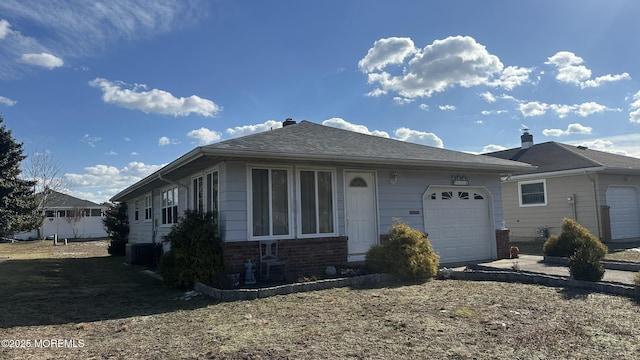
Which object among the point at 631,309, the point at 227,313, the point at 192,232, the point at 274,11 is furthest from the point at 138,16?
the point at 631,309

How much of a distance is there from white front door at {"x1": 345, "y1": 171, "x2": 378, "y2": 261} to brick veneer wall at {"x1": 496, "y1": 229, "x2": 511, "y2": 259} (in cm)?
396

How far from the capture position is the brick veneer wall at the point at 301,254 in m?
8.79

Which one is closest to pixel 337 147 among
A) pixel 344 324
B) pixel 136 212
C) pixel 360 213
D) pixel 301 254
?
pixel 360 213

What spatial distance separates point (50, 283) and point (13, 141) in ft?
62.8

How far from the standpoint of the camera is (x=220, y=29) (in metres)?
11.6

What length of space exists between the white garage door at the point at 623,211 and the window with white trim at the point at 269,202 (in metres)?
13.3

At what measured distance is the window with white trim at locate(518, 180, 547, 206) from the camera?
57.4 feet

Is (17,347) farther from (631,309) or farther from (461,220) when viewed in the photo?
(461,220)

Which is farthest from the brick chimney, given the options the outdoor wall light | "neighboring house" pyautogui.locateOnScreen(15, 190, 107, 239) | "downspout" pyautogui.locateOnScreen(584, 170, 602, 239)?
"neighboring house" pyautogui.locateOnScreen(15, 190, 107, 239)

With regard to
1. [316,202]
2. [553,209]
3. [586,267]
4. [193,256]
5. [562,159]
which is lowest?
[586,267]

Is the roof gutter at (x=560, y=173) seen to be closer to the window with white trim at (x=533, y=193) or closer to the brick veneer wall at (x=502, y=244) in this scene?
the window with white trim at (x=533, y=193)

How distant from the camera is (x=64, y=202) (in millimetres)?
39406

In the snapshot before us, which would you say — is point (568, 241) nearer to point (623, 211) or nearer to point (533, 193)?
point (533, 193)

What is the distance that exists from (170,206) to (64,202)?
30696mm
